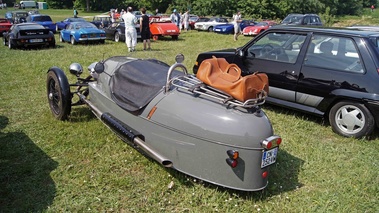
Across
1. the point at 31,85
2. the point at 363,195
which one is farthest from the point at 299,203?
the point at 31,85

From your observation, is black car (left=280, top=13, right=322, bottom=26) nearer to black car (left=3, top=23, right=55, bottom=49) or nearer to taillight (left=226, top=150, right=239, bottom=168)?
black car (left=3, top=23, right=55, bottom=49)

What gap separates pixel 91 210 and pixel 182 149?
1.08 meters

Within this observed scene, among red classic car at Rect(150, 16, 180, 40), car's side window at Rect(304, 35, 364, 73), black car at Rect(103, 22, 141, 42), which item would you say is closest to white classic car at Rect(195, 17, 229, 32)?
red classic car at Rect(150, 16, 180, 40)

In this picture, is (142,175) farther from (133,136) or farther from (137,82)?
(137,82)

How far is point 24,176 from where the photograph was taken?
12.3ft

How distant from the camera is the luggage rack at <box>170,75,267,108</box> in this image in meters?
3.13

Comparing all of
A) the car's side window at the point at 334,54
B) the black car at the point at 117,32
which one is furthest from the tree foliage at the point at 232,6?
the car's side window at the point at 334,54

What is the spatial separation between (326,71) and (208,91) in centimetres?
268

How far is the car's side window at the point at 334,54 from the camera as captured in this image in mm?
4906

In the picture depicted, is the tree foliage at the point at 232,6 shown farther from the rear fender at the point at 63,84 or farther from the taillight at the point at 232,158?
the taillight at the point at 232,158

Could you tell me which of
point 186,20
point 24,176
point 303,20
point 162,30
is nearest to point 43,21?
point 162,30

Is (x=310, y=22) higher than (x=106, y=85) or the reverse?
higher

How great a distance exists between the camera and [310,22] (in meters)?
19.5

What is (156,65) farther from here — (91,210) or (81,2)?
(81,2)
